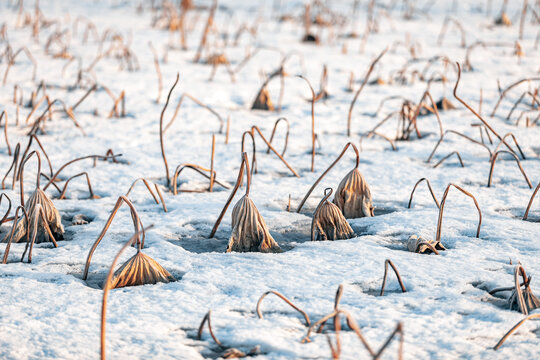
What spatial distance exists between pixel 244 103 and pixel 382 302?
2.36 metres

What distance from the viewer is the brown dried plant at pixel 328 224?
179 centimetres

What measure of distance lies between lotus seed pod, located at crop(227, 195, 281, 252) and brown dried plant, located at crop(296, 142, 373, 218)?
1.01ft

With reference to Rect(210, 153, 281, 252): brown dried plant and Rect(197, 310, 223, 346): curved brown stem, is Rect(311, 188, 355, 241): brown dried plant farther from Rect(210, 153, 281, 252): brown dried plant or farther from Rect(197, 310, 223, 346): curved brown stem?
Rect(197, 310, 223, 346): curved brown stem

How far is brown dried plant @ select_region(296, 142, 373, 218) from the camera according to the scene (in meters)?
1.99

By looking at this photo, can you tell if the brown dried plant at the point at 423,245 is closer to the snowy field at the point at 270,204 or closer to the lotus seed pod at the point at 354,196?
the snowy field at the point at 270,204

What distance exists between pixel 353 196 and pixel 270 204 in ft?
1.08

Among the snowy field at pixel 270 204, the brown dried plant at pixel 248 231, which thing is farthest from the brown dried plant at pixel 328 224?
the brown dried plant at pixel 248 231

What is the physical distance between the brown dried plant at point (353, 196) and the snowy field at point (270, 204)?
5cm

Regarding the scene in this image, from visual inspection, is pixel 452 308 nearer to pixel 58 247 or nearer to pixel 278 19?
pixel 58 247

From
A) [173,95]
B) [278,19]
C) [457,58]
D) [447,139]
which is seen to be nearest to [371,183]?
[447,139]

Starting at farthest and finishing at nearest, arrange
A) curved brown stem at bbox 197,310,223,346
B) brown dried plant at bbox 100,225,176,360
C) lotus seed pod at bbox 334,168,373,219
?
1. lotus seed pod at bbox 334,168,373,219
2. brown dried plant at bbox 100,225,176,360
3. curved brown stem at bbox 197,310,223,346

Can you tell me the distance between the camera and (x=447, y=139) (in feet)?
9.75

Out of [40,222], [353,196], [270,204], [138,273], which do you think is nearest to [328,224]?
[353,196]

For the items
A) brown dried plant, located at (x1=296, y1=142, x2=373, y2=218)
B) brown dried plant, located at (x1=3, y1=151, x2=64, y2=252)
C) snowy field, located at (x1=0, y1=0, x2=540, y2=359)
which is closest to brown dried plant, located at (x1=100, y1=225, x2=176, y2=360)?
snowy field, located at (x1=0, y1=0, x2=540, y2=359)
